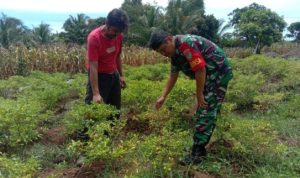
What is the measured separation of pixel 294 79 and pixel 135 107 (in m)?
4.60

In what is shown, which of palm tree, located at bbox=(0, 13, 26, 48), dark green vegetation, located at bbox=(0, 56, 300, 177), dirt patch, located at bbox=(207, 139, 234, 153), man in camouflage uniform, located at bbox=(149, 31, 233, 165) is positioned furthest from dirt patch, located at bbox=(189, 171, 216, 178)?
palm tree, located at bbox=(0, 13, 26, 48)

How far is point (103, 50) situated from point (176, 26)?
2721 centimetres

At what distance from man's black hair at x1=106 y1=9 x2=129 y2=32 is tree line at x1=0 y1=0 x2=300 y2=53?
25409mm

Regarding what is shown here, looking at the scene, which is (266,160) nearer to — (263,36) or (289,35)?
(263,36)

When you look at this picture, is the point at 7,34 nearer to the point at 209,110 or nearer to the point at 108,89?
the point at 108,89

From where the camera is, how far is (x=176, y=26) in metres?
31.6

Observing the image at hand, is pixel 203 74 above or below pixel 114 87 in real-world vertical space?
above

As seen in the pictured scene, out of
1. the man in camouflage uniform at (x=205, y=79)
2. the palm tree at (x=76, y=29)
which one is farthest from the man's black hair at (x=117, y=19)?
the palm tree at (x=76, y=29)

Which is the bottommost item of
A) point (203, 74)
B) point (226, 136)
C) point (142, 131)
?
point (142, 131)

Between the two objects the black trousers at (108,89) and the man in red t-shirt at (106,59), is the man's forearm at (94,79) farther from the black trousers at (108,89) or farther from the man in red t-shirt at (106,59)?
the black trousers at (108,89)

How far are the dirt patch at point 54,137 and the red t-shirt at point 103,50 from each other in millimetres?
1626

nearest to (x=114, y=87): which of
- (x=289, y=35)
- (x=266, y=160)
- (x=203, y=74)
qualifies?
(x=203, y=74)

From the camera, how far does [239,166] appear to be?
449cm

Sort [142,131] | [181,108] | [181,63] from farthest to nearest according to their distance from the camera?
1. [142,131]
2. [181,108]
3. [181,63]
